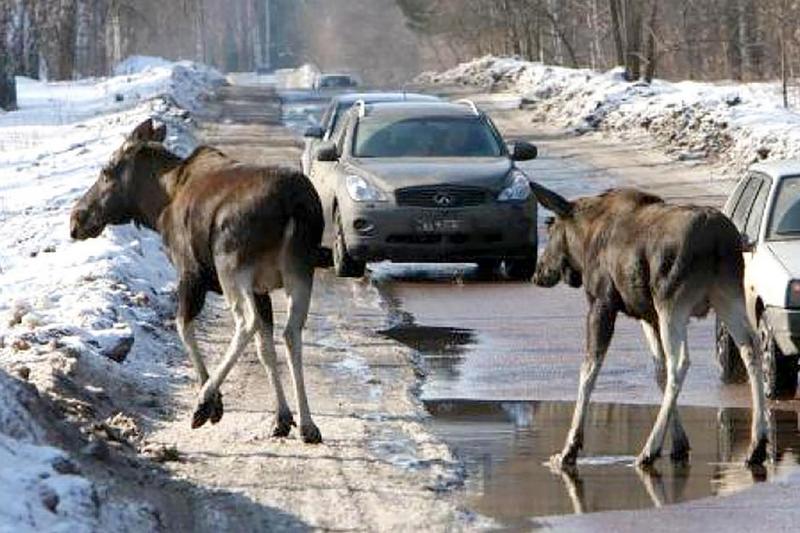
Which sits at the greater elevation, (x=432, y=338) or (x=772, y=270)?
(x=772, y=270)

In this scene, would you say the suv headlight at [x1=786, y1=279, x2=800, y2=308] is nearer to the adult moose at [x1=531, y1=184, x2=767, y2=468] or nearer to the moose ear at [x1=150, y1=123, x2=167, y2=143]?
the adult moose at [x1=531, y1=184, x2=767, y2=468]

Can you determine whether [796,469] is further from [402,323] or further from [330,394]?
[402,323]

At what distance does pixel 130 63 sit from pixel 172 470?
82.0 m

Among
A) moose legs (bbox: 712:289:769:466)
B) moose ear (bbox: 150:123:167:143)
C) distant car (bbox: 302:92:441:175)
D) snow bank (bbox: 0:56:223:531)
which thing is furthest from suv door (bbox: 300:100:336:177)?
moose legs (bbox: 712:289:769:466)

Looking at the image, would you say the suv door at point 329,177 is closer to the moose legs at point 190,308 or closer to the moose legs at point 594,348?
the moose legs at point 190,308

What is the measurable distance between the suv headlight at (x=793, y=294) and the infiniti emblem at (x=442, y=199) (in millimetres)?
7396

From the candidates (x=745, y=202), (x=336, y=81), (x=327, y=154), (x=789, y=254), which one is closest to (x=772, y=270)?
(x=789, y=254)

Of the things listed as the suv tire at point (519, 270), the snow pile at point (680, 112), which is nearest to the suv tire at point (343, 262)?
the suv tire at point (519, 270)

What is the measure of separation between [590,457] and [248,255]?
2145mm

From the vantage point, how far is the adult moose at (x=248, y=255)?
11.9 meters

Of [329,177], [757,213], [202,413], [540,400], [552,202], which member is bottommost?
[540,400]

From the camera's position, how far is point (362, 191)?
20750mm

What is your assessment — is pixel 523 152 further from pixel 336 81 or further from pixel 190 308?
pixel 336 81

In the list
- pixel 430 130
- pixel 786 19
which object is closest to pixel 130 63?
pixel 786 19
